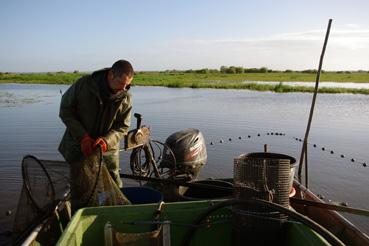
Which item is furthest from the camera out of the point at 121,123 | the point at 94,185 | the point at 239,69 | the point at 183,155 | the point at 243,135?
the point at 239,69

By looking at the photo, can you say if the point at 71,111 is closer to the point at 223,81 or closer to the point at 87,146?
the point at 87,146

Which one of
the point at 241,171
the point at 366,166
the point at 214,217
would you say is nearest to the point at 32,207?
the point at 214,217

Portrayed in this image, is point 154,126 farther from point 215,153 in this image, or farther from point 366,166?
point 366,166

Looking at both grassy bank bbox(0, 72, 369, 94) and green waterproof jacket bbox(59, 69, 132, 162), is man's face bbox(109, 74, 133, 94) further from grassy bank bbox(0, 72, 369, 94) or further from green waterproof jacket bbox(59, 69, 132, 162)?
grassy bank bbox(0, 72, 369, 94)

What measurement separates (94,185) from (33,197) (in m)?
0.82

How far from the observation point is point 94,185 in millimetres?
4016

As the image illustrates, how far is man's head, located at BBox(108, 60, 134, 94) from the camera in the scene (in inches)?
165

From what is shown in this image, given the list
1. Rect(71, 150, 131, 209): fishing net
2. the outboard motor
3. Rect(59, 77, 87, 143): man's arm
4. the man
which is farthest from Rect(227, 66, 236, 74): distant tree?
Rect(71, 150, 131, 209): fishing net

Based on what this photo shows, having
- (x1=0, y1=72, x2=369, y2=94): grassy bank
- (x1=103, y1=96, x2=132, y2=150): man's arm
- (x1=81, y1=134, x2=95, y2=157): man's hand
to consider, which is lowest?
(x1=0, y1=72, x2=369, y2=94): grassy bank

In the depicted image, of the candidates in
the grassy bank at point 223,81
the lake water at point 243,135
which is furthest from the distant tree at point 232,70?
the lake water at point 243,135

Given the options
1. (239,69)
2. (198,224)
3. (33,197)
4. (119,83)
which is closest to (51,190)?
(33,197)

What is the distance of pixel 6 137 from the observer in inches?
557

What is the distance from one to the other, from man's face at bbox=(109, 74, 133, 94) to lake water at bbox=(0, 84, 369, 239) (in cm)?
378

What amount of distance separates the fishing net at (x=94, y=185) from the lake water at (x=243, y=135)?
3.30 m
